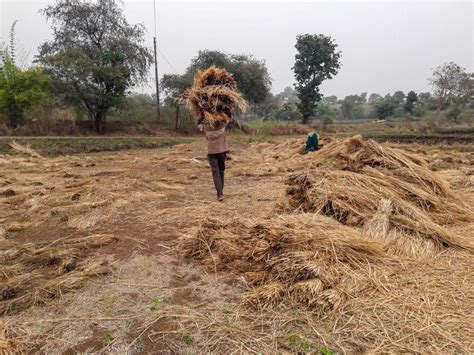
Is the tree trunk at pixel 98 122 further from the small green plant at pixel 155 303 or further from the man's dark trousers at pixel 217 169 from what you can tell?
the small green plant at pixel 155 303

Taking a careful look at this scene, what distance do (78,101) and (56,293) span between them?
19072mm


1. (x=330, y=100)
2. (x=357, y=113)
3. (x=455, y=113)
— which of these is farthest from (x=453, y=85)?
(x=330, y=100)

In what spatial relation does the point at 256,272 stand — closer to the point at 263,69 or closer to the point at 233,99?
the point at 233,99

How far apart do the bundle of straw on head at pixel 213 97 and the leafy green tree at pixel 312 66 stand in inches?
1121

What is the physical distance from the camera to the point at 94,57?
73.2 ft

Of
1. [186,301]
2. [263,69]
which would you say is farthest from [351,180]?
[263,69]

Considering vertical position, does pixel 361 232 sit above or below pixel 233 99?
below

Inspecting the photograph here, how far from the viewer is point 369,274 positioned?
2521 millimetres

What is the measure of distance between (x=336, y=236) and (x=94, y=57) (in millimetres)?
23602

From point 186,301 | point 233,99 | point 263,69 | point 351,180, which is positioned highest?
point 263,69

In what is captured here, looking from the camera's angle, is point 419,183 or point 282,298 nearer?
point 282,298

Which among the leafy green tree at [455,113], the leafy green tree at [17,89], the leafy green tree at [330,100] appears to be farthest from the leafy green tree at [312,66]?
the leafy green tree at [330,100]

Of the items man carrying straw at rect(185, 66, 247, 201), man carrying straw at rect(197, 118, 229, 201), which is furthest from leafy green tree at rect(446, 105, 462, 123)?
man carrying straw at rect(197, 118, 229, 201)

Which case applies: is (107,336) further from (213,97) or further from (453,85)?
(453,85)
